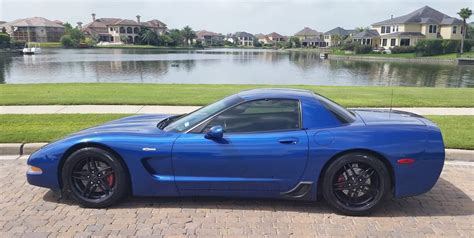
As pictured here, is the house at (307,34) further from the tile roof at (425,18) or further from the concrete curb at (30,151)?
the concrete curb at (30,151)

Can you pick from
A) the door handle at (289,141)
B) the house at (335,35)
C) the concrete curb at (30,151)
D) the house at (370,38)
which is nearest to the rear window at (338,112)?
the door handle at (289,141)

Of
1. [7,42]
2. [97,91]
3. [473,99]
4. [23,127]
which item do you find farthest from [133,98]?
[7,42]

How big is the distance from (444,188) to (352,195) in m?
1.68

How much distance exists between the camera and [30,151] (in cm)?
651

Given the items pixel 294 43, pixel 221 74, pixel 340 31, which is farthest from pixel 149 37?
pixel 221 74

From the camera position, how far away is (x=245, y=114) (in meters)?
4.48

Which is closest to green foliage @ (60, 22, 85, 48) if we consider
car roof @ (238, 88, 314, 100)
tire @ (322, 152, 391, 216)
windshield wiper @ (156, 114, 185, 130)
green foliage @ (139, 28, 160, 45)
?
green foliage @ (139, 28, 160, 45)

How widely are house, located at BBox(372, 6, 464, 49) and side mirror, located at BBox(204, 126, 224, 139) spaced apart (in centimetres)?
9356

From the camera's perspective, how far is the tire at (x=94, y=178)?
4.31m

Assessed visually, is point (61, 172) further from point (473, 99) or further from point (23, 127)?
point (473, 99)

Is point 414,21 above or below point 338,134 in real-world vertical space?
above

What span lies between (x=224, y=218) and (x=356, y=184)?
1425 millimetres

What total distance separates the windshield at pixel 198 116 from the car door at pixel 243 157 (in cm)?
15

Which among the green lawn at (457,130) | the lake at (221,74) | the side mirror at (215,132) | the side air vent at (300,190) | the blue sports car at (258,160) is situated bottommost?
the lake at (221,74)
